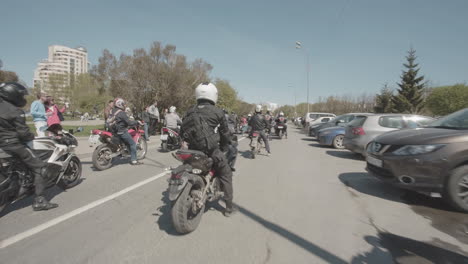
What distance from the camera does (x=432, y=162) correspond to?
11.9 ft

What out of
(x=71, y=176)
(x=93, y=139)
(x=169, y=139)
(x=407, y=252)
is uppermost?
(x=93, y=139)

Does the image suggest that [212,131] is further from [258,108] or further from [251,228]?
[258,108]

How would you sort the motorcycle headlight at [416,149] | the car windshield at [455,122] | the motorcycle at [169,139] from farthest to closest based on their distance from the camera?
the motorcycle at [169,139] → the car windshield at [455,122] → the motorcycle headlight at [416,149]

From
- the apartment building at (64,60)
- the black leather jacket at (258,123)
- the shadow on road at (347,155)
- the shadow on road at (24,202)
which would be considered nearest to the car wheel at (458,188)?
the shadow on road at (347,155)

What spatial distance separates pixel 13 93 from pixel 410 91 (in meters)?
45.4

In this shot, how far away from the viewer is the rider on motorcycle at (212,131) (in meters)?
3.08

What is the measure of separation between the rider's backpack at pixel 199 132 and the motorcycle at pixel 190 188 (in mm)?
135

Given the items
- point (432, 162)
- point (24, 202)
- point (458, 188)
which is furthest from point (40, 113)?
point (458, 188)

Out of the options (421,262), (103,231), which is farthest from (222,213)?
(421,262)

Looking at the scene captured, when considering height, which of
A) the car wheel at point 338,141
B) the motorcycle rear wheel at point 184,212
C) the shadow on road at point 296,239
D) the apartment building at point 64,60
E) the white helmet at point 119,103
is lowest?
the shadow on road at point 296,239

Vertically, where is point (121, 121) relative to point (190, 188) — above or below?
above

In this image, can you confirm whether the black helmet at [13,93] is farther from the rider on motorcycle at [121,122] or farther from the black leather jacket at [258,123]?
the black leather jacket at [258,123]

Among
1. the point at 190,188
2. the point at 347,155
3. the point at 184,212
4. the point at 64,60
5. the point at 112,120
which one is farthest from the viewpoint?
the point at 64,60

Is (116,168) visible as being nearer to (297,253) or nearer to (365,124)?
(297,253)
